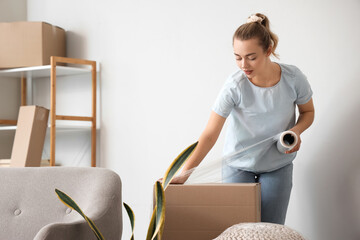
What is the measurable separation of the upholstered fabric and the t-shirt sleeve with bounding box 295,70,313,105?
2.80 feet

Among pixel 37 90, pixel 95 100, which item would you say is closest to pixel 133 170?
pixel 95 100

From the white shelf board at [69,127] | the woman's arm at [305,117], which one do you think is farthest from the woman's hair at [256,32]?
the white shelf board at [69,127]

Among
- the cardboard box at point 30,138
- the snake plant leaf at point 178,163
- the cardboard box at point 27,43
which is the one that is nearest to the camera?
the snake plant leaf at point 178,163

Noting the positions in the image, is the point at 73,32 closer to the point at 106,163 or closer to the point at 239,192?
the point at 106,163

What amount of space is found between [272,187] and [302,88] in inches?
17.7

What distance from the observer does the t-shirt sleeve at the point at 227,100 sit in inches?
86.5

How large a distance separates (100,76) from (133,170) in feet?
2.33

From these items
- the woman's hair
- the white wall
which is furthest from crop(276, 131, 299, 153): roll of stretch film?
the white wall

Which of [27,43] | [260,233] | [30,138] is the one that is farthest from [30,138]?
[260,233]

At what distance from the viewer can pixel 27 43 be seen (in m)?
3.55

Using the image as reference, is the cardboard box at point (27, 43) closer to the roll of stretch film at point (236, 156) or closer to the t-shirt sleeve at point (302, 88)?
the roll of stretch film at point (236, 156)

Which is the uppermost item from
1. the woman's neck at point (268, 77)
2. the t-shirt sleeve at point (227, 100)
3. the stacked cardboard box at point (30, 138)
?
the woman's neck at point (268, 77)

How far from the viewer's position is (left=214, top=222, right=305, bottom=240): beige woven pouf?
138 centimetres

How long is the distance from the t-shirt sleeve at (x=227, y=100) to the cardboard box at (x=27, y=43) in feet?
5.77
